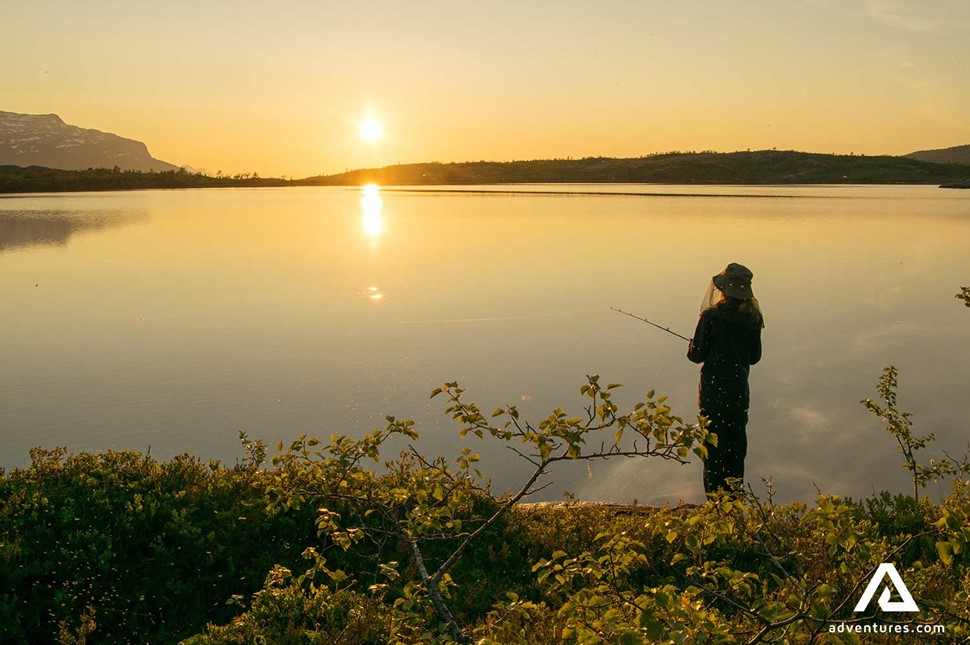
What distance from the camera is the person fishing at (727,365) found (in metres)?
9.09

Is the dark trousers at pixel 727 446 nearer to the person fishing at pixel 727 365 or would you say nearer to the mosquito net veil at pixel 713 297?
the person fishing at pixel 727 365

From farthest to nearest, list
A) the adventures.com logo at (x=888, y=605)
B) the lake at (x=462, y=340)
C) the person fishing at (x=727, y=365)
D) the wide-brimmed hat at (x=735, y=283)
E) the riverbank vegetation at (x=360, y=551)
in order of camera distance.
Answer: the lake at (x=462, y=340) < the person fishing at (x=727, y=365) < the wide-brimmed hat at (x=735, y=283) < the riverbank vegetation at (x=360, y=551) < the adventures.com logo at (x=888, y=605)

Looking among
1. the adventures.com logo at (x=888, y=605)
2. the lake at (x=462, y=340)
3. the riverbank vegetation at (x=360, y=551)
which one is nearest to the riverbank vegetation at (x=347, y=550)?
the riverbank vegetation at (x=360, y=551)

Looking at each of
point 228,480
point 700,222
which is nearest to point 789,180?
point 700,222

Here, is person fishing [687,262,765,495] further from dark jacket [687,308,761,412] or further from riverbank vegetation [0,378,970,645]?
riverbank vegetation [0,378,970,645]

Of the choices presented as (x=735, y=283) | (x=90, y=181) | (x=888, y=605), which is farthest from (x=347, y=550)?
(x=90, y=181)

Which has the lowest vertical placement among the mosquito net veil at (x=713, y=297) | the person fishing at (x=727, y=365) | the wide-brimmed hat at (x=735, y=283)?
the person fishing at (x=727, y=365)

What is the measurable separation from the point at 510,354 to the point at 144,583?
30.9 feet

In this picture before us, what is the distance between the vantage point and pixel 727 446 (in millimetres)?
9172

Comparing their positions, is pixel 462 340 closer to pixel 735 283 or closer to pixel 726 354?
pixel 726 354

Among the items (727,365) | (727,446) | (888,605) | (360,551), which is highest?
(727,365)

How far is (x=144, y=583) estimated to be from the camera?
6.91 meters

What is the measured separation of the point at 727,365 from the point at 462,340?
829 cm

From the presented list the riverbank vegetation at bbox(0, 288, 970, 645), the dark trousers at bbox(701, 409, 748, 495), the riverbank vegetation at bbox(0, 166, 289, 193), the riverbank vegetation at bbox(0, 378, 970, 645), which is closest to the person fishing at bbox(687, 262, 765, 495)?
the dark trousers at bbox(701, 409, 748, 495)
